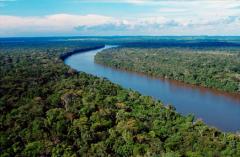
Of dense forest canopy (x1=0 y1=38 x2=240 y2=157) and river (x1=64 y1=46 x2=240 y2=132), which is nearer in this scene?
dense forest canopy (x1=0 y1=38 x2=240 y2=157)

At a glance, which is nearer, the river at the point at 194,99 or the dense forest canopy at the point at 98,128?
the dense forest canopy at the point at 98,128

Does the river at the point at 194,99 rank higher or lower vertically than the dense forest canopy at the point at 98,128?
lower

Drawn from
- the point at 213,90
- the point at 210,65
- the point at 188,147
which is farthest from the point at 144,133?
the point at 210,65

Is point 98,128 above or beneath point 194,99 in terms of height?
above

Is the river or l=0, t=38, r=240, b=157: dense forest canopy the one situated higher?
l=0, t=38, r=240, b=157: dense forest canopy
